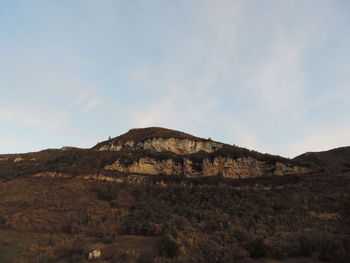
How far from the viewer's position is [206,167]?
40188mm

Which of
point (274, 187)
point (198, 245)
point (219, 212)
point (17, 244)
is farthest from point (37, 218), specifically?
point (274, 187)

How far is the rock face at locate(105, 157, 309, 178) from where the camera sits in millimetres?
39344

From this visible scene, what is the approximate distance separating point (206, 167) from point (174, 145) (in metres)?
11.2

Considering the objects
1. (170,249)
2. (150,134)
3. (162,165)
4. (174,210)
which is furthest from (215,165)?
(170,249)

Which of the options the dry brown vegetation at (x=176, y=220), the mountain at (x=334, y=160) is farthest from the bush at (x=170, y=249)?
the mountain at (x=334, y=160)

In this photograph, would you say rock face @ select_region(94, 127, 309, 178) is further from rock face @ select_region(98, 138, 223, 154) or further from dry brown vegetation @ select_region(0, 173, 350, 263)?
dry brown vegetation @ select_region(0, 173, 350, 263)

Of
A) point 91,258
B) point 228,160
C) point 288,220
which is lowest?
point 91,258

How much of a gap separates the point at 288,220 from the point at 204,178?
56.0 feet

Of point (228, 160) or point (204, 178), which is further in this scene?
point (228, 160)

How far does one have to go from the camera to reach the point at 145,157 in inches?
1677

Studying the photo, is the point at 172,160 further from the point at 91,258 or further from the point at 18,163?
the point at 18,163

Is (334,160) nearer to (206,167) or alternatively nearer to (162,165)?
(206,167)

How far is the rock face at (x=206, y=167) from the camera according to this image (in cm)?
3934

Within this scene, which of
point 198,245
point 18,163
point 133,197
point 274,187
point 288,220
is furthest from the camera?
point 18,163
